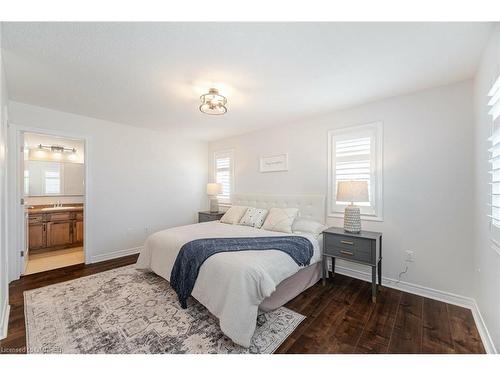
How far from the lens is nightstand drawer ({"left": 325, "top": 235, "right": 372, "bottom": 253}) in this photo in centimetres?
246

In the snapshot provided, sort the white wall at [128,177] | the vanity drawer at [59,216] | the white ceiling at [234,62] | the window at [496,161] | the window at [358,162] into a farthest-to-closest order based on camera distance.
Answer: the vanity drawer at [59,216], the white wall at [128,177], the window at [358,162], the white ceiling at [234,62], the window at [496,161]

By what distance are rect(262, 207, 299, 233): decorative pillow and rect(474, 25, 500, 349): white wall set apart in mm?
1934

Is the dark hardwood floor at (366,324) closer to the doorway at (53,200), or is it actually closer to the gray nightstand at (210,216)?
the doorway at (53,200)

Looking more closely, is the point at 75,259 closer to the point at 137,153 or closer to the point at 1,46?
the point at 137,153

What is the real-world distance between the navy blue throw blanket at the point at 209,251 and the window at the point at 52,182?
4.25m

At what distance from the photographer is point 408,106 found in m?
2.62

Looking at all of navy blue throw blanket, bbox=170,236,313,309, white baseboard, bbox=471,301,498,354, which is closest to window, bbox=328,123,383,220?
navy blue throw blanket, bbox=170,236,313,309

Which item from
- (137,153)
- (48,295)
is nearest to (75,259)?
(48,295)

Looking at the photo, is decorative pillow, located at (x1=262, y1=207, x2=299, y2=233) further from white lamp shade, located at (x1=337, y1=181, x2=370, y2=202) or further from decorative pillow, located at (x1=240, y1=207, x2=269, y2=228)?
white lamp shade, located at (x1=337, y1=181, x2=370, y2=202)

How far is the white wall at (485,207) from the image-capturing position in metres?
1.52

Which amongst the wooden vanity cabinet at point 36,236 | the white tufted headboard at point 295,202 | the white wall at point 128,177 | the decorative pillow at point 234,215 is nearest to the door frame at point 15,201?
the white wall at point 128,177

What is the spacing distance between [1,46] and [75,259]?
332 centimetres

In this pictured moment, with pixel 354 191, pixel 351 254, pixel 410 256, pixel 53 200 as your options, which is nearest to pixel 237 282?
pixel 351 254

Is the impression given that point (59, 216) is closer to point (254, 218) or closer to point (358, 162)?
point (254, 218)
